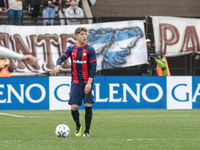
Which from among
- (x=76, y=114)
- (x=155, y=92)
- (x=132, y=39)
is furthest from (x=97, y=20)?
(x=76, y=114)

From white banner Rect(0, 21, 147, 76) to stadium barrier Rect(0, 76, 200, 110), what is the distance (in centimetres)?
150

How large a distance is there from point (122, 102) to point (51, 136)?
26.1ft

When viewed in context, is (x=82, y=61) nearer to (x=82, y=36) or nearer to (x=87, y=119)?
(x=82, y=36)

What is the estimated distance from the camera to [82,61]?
7.79 metres

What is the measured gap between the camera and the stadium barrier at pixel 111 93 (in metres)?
15.3

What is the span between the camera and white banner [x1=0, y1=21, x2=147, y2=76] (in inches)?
665

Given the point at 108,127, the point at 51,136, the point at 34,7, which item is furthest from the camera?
the point at 34,7

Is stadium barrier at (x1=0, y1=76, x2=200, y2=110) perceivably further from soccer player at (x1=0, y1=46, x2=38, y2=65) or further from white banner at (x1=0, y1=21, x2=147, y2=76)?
soccer player at (x1=0, y1=46, x2=38, y2=65)

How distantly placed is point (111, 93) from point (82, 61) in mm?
7887

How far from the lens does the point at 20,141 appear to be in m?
7.13

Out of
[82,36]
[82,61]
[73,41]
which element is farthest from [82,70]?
[73,41]

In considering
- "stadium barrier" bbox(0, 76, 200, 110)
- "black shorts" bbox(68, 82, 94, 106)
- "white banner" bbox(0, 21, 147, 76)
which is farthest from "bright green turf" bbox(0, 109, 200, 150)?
"white banner" bbox(0, 21, 147, 76)

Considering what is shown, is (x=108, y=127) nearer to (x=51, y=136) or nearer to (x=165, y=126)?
(x=165, y=126)

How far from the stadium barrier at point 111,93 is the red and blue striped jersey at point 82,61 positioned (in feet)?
24.6
